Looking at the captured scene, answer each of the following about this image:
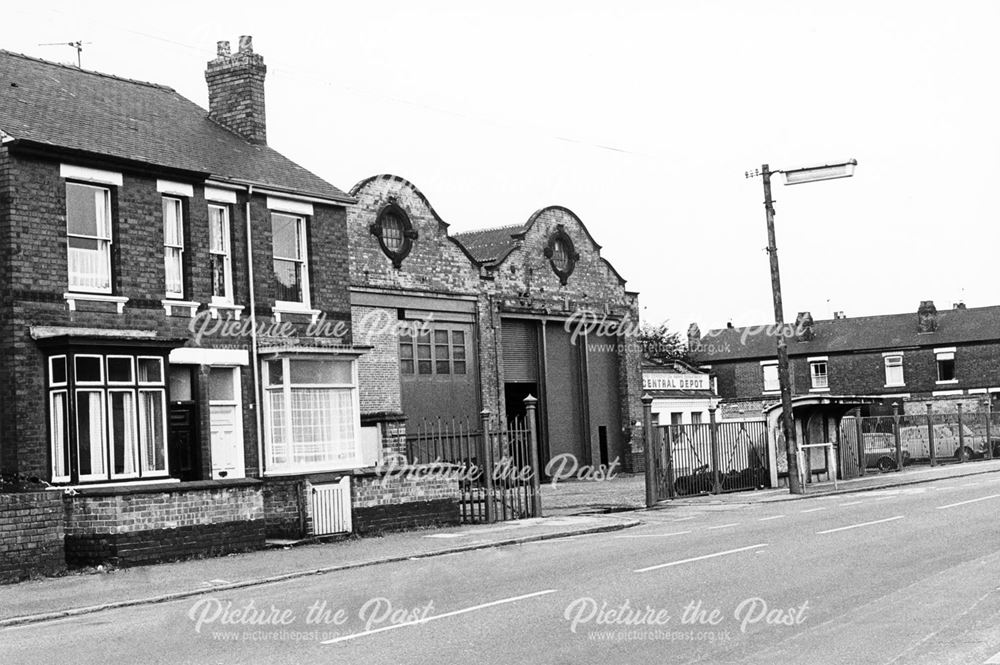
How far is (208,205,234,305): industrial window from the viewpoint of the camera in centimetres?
2483

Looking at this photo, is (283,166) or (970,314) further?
(970,314)

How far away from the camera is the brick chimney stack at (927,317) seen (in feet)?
228

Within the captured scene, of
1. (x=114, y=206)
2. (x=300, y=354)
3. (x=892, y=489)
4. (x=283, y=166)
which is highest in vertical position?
(x=283, y=166)

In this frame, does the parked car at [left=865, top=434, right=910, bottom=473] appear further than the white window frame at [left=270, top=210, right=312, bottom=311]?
Yes

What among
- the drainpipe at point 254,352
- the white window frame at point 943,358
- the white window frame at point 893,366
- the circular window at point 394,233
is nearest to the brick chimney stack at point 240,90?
the drainpipe at point 254,352

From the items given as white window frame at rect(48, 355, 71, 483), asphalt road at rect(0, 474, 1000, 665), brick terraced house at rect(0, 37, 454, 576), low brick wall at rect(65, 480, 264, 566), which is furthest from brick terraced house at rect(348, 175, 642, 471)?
asphalt road at rect(0, 474, 1000, 665)

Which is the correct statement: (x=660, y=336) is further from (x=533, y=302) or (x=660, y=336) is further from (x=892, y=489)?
(x=892, y=489)

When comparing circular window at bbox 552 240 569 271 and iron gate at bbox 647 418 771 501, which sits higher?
circular window at bbox 552 240 569 271

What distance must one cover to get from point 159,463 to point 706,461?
634 inches

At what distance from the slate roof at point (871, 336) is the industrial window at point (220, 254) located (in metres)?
51.0

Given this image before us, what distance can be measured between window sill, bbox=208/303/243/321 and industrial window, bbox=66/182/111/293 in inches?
101

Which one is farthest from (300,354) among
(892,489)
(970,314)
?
(970,314)

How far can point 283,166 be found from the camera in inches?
1083

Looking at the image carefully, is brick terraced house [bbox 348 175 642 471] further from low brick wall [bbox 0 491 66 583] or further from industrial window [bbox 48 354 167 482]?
low brick wall [bbox 0 491 66 583]
